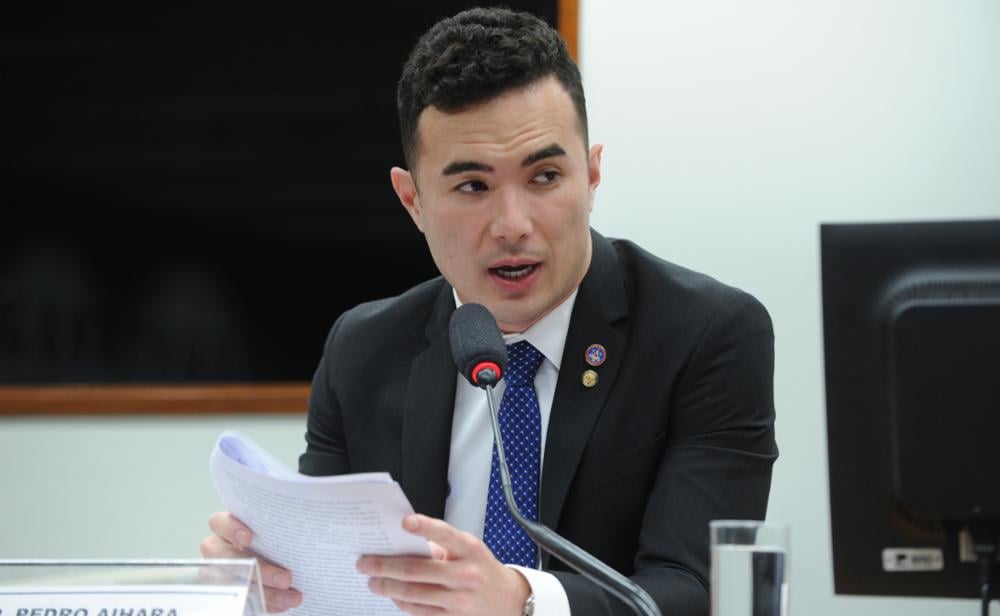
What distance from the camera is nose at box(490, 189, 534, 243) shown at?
1687mm

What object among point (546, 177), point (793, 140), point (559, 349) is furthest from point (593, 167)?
point (793, 140)

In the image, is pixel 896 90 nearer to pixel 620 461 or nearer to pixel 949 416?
pixel 620 461

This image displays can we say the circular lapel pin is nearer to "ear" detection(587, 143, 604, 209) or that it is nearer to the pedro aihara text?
"ear" detection(587, 143, 604, 209)

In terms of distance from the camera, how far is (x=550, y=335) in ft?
5.98

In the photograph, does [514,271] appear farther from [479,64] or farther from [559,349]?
[479,64]

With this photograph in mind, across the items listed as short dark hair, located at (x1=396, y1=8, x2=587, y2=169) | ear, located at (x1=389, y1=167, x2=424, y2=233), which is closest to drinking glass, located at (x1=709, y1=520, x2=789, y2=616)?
short dark hair, located at (x1=396, y1=8, x2=587, y2=169)

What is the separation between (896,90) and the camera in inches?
106

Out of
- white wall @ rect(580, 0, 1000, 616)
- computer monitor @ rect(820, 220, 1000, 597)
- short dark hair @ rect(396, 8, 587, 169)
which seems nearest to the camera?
computer monitor @ rect(820, 220, 1000, 597)

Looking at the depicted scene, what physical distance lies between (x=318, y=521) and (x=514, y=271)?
2.11 ft

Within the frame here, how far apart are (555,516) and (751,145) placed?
130 cm

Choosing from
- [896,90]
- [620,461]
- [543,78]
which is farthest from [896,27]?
[620,461]

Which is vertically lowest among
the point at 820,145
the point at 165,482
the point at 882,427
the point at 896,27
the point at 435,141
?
the point at 165,482

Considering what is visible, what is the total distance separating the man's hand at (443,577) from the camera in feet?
3.92

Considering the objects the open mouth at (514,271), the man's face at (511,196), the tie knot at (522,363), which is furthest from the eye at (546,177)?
the tie knot at (522,363)
